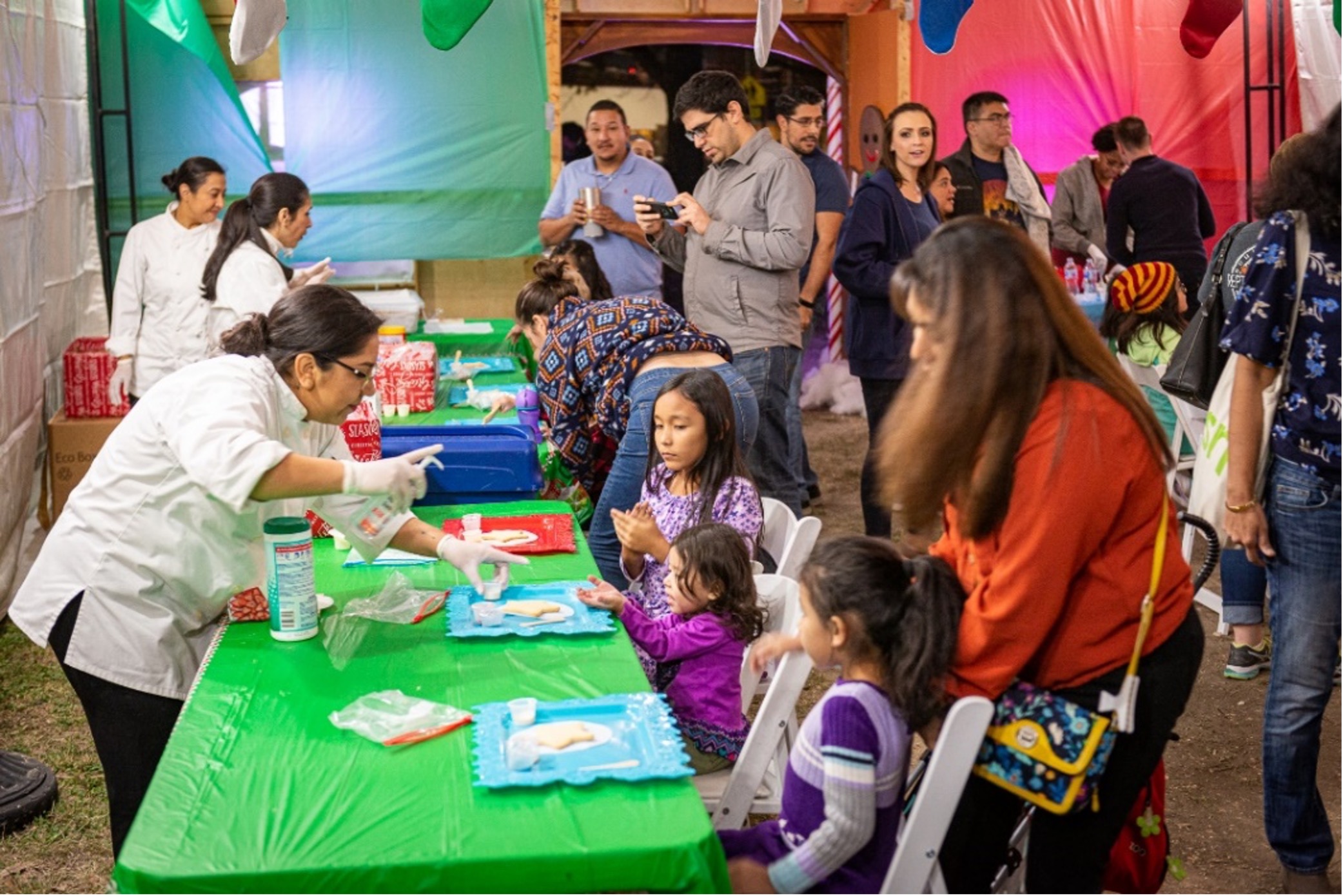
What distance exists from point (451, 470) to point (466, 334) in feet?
9.16

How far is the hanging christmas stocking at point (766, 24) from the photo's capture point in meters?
5.19

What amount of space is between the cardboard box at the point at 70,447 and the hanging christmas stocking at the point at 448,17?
202cm

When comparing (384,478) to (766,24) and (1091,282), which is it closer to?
(766,24)

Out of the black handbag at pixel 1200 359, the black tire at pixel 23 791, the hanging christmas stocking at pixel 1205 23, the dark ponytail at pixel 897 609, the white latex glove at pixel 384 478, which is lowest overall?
the black tire at pixel 23 791

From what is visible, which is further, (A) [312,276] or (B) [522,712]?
(A) [312,276]

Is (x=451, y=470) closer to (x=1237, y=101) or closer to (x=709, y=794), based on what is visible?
(x=709, y=794)

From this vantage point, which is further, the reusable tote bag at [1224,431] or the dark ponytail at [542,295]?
the dark ponytail at [542,295]

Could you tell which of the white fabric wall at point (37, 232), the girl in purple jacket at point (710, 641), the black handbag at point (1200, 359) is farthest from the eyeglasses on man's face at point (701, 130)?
the white fabric wall at point (37, 232)

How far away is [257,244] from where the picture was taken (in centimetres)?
486

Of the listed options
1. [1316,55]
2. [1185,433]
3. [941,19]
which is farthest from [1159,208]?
[1185,433]

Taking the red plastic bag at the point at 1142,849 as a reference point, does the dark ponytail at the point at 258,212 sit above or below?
above

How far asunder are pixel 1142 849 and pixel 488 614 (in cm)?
115

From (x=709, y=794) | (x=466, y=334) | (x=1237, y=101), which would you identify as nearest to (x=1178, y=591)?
(x=709, y=794)

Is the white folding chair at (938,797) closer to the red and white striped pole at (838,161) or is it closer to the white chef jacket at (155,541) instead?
the white chef jacket at (155,541)
